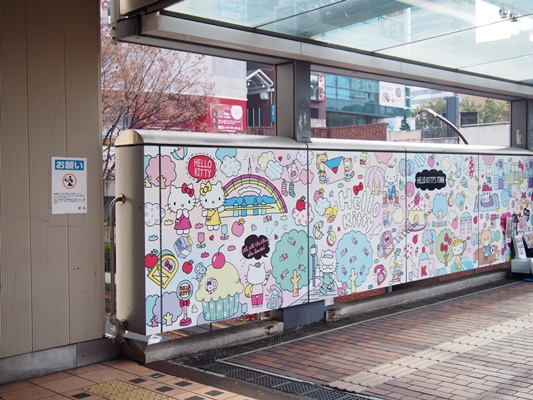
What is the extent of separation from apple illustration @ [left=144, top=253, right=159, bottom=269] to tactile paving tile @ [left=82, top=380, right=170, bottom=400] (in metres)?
1.06

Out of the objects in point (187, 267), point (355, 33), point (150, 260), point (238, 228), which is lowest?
point (187, 267)

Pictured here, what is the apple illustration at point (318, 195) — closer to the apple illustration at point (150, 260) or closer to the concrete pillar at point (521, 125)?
the apple illustration at point (150, 260)

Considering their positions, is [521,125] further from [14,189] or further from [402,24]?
A: [14,189]

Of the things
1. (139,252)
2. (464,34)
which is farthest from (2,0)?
(464,34)

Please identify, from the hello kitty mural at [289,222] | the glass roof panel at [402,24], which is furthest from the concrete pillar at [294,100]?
the glass roof panel at [402,24]

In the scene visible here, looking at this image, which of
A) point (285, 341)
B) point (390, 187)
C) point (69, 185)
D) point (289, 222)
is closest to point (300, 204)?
point (289, 222)

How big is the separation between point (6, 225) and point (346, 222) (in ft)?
13.0

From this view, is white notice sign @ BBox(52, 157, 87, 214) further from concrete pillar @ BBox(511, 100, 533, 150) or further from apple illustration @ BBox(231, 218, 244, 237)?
concrete pillar @ BBox(511, 100, 533, 150)

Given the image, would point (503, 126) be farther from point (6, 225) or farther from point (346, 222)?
point (6, 225)

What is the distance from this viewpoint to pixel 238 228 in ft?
21.8

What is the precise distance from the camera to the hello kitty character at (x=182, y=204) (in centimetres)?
608

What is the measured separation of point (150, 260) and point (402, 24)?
3730 millimetres

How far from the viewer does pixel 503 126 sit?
29109 mm

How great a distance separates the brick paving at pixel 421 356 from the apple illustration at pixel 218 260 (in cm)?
92
